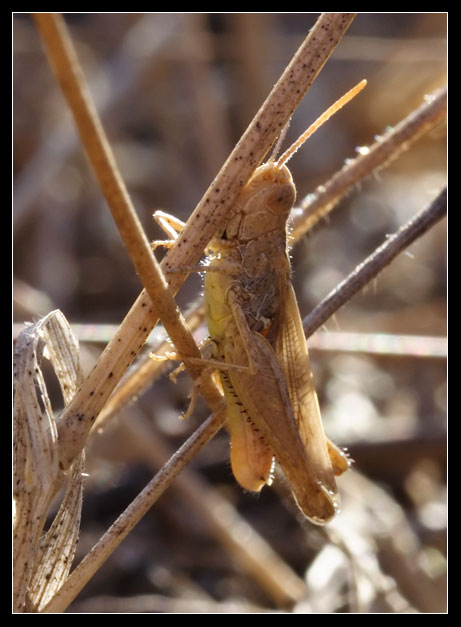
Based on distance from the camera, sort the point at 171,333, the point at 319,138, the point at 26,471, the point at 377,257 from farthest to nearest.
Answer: the point at 319,138
the point at 377,257
the point at 171,333
the point at 26,471

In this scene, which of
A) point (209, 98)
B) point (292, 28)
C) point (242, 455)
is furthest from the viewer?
point (292, 28)

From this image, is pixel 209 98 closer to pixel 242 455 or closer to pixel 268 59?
pixel 268 59

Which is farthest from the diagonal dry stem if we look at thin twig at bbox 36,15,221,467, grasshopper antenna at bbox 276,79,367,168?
grasshopper antenna at bbox 276,79,367,168

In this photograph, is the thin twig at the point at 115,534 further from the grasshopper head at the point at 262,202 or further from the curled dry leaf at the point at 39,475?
the grasshopper head at the point at 262,202

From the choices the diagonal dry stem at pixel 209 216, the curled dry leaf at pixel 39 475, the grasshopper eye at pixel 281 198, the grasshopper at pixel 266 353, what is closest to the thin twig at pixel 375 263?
the grasshopper at pixel 266 353

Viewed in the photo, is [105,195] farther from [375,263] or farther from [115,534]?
[375,263]

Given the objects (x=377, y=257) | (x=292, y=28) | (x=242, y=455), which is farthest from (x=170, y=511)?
(x=292, y=28)
